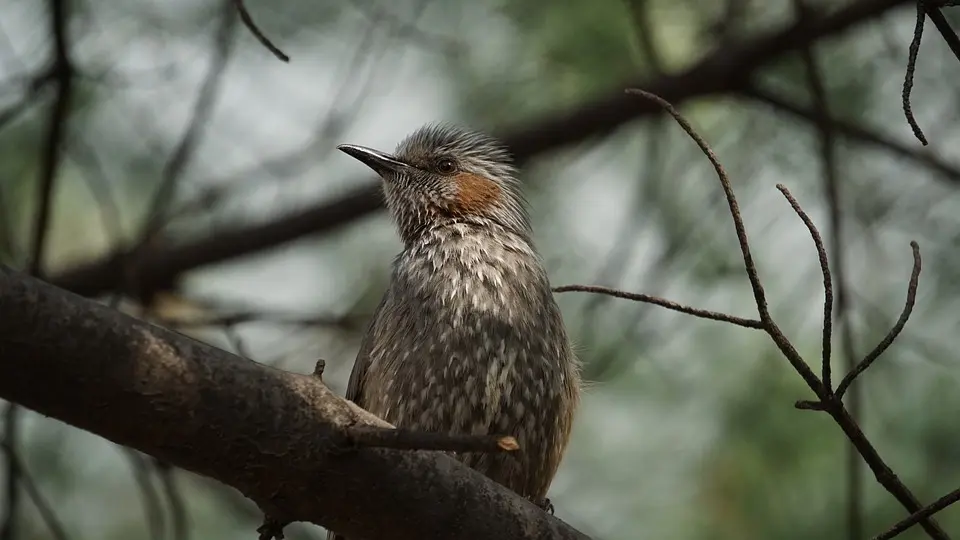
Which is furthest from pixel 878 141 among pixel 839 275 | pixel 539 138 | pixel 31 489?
pixel 31 489

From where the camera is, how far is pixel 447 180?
4.72m

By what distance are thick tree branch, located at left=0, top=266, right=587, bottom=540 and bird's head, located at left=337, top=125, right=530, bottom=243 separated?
1.97m

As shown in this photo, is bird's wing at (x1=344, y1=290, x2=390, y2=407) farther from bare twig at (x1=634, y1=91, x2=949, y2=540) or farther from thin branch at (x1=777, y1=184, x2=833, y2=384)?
thin branch at (x1=777, y1=184, x2=833, y2=384)

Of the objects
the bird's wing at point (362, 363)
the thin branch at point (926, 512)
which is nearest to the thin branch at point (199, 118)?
the bird's wing at point (362, 363)

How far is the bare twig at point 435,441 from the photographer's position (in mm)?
1996

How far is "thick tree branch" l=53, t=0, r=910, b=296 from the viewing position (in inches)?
192

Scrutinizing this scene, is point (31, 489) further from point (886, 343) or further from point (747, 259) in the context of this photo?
point (886, 343)

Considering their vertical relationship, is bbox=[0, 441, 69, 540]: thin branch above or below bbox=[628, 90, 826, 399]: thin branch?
below

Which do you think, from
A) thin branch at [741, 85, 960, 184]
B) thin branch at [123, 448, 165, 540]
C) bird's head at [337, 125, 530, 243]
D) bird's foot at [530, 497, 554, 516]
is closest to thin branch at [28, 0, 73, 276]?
thin branch at [123, 448, 165, 540]

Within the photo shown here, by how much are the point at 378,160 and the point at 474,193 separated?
490 mm

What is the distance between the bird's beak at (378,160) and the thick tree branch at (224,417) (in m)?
2.38

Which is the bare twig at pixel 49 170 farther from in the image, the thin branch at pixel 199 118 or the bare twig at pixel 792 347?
the bare twig at pixel 792 347

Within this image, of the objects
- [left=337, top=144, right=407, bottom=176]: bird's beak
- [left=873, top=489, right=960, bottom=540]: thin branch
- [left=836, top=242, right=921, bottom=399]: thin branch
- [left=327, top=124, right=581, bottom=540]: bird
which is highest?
[left=337, top=144, right=407, bottom=176]: bird's beak

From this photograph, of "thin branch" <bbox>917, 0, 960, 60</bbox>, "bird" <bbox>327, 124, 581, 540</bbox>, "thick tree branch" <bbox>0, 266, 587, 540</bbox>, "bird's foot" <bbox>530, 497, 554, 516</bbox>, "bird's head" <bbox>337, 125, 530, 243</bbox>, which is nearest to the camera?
"thick tree branch" <bbox>0, 266, 587, 540</bbox>
